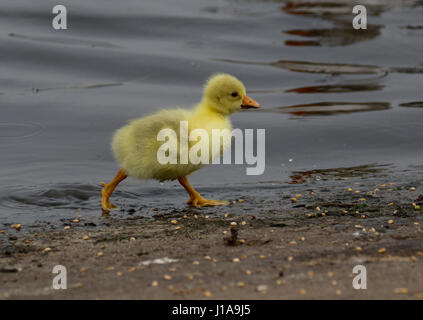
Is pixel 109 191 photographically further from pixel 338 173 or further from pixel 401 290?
pixel 401 290

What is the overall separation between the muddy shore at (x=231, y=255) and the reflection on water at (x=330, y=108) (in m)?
3.51

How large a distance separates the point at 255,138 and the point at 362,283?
4678mm

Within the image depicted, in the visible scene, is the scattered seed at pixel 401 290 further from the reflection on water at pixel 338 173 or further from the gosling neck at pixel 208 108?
the reflection on water at pixel 338 173

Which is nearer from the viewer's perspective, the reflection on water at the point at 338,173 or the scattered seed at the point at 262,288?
the scattered seed at the point at 262,288

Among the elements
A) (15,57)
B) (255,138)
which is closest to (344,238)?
(255,138)

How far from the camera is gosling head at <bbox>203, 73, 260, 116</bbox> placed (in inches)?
244

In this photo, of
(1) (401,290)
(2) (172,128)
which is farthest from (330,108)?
(1) (401,290)

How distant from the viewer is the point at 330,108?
9.60m

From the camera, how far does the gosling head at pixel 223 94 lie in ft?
20.3

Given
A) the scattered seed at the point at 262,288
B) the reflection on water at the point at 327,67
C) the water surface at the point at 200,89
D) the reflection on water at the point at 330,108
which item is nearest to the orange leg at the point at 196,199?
the water surface at the point at 200,89

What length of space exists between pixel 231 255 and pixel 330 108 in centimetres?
532

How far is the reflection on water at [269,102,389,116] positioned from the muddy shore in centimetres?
351

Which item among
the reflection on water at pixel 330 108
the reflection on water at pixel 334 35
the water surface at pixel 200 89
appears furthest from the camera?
the reflection on water at pixel 334 35

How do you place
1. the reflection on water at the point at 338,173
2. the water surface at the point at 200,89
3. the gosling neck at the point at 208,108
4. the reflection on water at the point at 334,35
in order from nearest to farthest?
the gosling neck at the point at 208,108, the water surface at the point at 200,89, the reflection on water at the point at 338,173, the reflection on water at the point at 334,35
